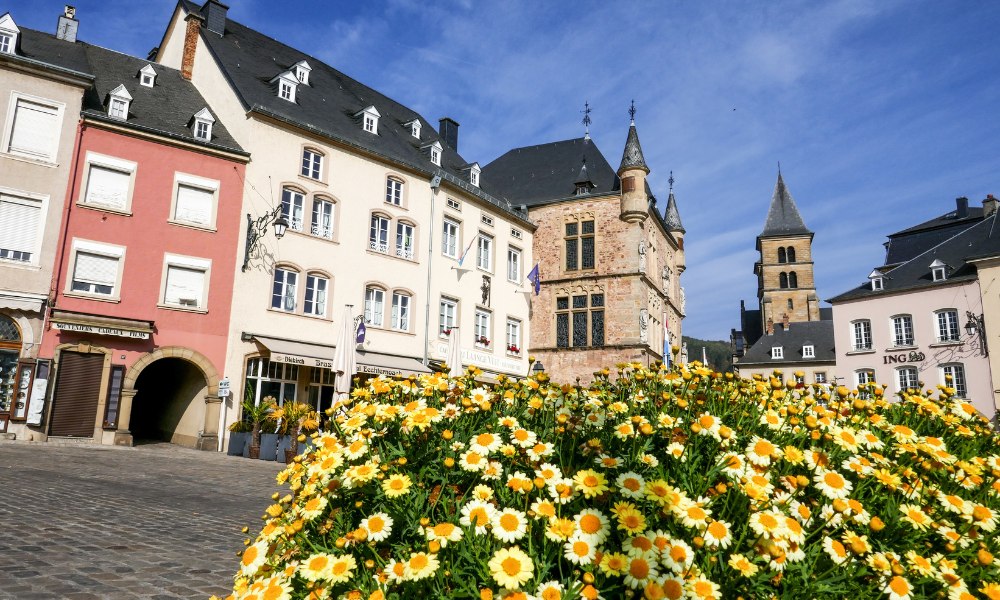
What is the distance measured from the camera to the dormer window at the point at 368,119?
26047mm

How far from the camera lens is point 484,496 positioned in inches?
90.7

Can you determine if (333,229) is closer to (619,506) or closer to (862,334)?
(619,506)

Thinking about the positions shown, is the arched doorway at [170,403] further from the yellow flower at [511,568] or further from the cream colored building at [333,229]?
the yellow flower at [511,568]

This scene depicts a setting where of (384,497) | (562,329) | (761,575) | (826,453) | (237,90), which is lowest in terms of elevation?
(761,575)

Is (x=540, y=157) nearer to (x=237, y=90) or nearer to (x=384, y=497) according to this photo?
(x=237, y=90)

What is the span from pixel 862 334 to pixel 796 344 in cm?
1957

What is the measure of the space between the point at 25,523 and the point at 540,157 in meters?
34.8

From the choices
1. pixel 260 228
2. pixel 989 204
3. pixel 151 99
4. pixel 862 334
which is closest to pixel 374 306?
pixel 260 228

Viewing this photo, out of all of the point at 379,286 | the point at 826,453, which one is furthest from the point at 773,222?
the point at 826,453

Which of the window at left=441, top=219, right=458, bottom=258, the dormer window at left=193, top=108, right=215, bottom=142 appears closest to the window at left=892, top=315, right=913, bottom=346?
the window at left=441, top=219, right=458, bottom=258

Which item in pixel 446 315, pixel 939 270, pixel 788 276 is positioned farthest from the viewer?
pixel 788 276

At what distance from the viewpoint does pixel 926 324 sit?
113 feet

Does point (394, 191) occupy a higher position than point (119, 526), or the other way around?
point (394, 191)

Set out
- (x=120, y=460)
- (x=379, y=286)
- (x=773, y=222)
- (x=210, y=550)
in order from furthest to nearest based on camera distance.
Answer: (x=773, y=222) → (x=379, y=286) → (x=120, y=460) → (x=210, y=550)
